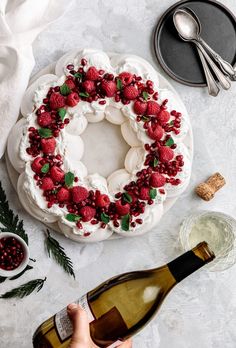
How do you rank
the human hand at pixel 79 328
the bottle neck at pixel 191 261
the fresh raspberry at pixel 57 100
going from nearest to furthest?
the human hand at pixel 79 328
the bottle neck at pixel 191 261
the fresh raspberry at pixel 57 100

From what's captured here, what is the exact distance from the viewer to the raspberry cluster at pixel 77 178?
1.46m

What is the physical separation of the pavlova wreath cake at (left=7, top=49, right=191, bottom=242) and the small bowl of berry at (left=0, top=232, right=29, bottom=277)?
0.09m

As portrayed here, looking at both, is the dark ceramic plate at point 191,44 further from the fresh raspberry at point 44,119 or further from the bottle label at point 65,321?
the bottle label at point 65,321

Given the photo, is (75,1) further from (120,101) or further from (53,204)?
(53,204)

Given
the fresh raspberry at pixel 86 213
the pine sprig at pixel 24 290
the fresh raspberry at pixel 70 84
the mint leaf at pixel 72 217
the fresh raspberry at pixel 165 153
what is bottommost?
the pine sprig at pixel 24 290

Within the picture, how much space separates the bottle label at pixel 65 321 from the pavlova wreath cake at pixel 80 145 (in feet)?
1.05

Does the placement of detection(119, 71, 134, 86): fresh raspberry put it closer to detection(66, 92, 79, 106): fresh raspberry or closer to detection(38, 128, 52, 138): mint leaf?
detection(66, 92, 79, 106): fresh raspberry

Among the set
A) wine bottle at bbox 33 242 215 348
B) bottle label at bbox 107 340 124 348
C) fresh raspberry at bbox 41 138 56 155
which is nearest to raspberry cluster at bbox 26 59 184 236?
fresh raspberry at bbox 41 138 56 155

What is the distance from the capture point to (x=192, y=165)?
1.60 metres

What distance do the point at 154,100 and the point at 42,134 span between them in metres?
0.31

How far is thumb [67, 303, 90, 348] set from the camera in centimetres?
108

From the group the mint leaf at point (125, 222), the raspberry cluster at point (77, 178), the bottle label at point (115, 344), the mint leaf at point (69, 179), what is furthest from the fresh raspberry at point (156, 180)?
the bottle label at point (115, 344)

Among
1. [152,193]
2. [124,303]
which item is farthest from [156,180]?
[124,303]

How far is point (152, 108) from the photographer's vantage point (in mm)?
1461
